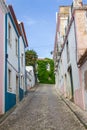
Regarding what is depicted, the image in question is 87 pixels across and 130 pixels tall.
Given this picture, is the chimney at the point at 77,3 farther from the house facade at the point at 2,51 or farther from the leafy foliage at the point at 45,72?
the leafy foliage at the point at 45,72

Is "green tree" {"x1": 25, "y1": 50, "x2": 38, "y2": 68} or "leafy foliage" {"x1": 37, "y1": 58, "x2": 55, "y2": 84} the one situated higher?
"green tree" {"x1": 25, "y1": 50, "x2": 38, "y2": 68}

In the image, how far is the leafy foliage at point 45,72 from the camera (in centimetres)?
5891

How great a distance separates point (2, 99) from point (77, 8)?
6970mm

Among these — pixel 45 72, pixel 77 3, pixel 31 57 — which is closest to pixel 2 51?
pixel 77 3

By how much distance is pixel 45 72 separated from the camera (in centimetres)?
5884

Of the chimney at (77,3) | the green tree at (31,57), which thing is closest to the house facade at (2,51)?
the chimney at (77,3)

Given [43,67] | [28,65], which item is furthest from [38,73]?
[28,65]

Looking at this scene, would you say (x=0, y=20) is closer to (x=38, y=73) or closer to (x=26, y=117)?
(x=26, y=117)

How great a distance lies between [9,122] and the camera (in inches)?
438

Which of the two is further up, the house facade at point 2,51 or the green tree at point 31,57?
the green tree at point 31,57

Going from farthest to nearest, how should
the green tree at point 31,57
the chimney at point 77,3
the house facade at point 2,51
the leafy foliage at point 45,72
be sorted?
1. the leafy foliage at point 45,72
2. the green tree at point 31,57
3. the chimney at point 77,3
4. the house facade at point 2,51

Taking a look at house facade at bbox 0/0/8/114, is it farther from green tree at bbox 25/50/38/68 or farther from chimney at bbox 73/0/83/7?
green tree at bbox 25/50/38/68

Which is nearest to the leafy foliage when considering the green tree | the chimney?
the green tree

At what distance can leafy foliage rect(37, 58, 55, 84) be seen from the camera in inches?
2319
